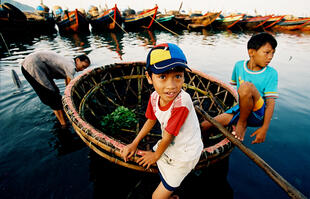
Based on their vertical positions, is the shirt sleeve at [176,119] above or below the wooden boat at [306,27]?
below

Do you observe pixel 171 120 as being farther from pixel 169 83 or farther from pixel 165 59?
pixel 165 59

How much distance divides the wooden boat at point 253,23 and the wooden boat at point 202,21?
558 centimetres

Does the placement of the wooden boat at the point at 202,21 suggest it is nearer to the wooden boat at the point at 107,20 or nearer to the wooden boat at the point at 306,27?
the wooden boat at the point at 107,20

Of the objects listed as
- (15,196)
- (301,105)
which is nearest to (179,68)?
(15,196)

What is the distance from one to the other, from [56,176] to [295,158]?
13.0ft

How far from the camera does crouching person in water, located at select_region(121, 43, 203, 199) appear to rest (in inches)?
42.4

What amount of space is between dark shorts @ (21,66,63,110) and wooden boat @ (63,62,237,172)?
1.80 ft

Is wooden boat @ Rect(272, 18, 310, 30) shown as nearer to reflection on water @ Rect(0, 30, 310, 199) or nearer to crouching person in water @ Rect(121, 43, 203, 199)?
reflection on water @ Rect(0, 30, 310, 199)

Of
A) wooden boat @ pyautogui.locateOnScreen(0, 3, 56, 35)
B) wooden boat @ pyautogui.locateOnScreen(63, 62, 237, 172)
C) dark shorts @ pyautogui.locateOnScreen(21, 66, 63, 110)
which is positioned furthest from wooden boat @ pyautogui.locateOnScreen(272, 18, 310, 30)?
wooden boat @ pyautogui.locateOnScreen(0, 3, 56, 35)

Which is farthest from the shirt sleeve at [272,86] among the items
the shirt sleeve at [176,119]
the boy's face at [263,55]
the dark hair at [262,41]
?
the shirt sleeve at [176,119]

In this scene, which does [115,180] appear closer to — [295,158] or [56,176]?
[56,176]

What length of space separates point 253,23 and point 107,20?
76.5 ft

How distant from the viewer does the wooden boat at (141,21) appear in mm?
18969

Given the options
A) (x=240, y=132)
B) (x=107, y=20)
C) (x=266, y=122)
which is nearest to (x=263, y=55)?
(x=266, y=122)
